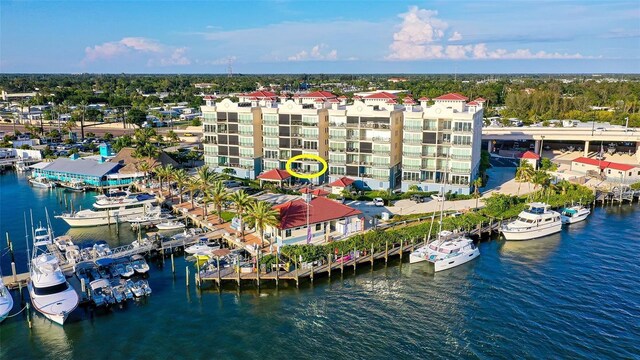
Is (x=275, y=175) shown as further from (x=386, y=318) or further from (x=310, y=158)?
(x=386, y=318)

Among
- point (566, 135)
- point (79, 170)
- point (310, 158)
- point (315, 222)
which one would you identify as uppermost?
point (566, 135)

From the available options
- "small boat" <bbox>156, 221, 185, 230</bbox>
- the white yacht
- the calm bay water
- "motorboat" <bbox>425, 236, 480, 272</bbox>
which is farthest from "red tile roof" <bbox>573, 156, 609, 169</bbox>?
"small boat" <bbox>156, 221, 185, 230</bbox>

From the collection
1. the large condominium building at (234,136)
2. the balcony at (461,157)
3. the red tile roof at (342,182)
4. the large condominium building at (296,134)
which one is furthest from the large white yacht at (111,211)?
the balcony at (461,157)

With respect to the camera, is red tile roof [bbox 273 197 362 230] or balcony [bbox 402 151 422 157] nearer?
red tile roof [bbox 273 197 362 230]

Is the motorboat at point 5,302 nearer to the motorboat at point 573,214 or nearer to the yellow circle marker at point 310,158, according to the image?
the yellow circle marker at point 310,158

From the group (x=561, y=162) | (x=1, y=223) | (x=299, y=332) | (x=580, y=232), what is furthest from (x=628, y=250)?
(x=1, y=223)

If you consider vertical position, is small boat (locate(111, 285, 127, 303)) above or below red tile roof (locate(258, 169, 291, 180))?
below

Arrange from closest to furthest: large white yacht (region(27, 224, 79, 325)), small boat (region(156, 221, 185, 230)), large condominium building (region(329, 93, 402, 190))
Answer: large white yacht (region(27, 224, 79, 325)) → small boat (region(156, 221, 185, 230)) → large condominium building (region(329, 93, 402, 190))

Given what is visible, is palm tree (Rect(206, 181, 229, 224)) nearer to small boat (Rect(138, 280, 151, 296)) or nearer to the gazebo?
small boat (Rect(138, 280, 151, 296))

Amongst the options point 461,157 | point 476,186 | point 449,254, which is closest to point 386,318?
point 449,254
